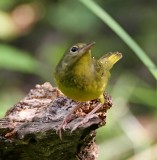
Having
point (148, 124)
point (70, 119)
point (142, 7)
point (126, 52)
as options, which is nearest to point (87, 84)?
point (70, 119)

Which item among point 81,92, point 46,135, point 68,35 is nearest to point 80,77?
point 81,92

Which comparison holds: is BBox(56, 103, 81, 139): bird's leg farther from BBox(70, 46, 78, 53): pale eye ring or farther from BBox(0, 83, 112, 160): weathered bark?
BBox(70, 46, 78, 53): pale eye ring

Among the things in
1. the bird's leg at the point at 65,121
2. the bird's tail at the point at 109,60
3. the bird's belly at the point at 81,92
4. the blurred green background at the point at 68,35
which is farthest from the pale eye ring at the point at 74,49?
the blurred green background at the point at 68,35

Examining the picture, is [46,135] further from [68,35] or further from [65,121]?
[68,35]

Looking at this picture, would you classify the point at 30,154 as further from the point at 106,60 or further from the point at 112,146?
the point at 112,146

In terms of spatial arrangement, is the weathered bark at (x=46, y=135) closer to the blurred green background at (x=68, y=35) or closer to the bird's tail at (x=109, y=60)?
the bird's tail at (x=109, y=60)

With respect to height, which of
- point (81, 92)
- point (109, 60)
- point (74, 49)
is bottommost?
point (81, 92)

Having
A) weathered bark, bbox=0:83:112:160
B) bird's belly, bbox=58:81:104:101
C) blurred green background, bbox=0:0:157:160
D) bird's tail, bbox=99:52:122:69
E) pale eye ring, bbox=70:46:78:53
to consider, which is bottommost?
weathered bark, bbox=0:83:112:160

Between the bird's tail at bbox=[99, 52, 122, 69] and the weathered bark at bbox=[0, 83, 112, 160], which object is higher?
the bird's tail at bbox=[99, 52, 122, 69]

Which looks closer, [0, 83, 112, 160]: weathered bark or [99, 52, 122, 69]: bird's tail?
[0, 83, 112, 160]: weathered bark

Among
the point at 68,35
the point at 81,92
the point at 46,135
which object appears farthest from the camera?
the point at 68,35

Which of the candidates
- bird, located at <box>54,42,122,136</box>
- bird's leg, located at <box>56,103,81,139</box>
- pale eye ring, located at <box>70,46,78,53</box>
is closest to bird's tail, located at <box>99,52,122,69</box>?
bird, located at <box>54,42,122,136</box>
